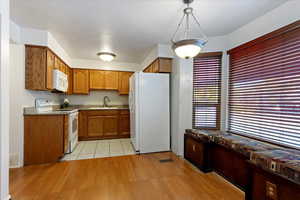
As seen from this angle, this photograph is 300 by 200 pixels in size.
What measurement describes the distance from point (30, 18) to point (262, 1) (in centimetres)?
333

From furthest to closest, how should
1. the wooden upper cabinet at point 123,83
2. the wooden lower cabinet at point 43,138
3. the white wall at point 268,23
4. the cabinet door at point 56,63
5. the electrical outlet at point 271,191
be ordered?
the wooden upper cabinet at point 123,83 → the cabinet door at point 56,63 → the wooden lower cabinet at point 43,138 → the white wall at point 268,23 → the electrical outlet at point 271,191

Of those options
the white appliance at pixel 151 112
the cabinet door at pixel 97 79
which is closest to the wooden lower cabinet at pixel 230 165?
the white appliance at pixel 151 112

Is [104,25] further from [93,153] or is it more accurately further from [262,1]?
[93,153]

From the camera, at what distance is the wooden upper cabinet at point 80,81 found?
443cm

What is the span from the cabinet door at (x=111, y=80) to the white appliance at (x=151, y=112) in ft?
5.68

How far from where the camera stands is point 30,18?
2209 mm

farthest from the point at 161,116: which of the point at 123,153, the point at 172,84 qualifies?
the point at 123,153

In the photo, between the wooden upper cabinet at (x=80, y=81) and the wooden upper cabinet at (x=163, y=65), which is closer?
the wooden upper cabinet at (x=163, y=65)

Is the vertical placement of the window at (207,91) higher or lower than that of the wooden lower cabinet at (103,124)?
higher

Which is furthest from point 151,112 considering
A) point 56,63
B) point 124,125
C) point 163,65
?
point 56,63

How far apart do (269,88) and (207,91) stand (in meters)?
1.03

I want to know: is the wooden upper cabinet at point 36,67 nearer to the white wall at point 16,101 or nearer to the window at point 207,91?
the white wall at point 16,101

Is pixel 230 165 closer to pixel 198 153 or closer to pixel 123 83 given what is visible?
pixel 198 153

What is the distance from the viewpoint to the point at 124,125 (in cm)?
441
